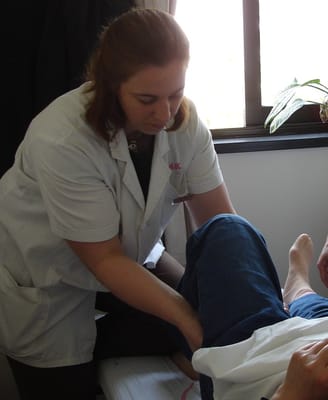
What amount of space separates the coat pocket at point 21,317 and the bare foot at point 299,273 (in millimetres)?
619

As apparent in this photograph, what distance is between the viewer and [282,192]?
7.04 feet

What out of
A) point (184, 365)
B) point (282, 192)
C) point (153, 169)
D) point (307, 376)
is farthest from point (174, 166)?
point (282, 192)

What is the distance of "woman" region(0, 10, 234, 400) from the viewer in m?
1.11

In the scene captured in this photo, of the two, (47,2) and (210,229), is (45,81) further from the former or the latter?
(210,229)

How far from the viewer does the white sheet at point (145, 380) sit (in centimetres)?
121

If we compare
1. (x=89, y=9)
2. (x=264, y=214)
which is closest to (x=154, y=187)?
(x=89, y=9)

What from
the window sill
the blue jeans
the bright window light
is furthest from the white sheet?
the bright window light

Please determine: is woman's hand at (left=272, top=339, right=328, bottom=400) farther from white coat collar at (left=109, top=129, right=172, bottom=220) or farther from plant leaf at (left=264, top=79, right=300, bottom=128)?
plant leaf at (left=264, top=79, right=300, bottom=128)

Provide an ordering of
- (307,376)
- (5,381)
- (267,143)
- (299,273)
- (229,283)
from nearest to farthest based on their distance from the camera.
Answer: (307,376) → (229,283) → (299,273) → (5,381) → (267,143)

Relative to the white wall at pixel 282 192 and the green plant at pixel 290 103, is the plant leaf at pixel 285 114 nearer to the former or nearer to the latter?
the green plant at pixel 290 103

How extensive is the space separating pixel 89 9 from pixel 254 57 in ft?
2.34

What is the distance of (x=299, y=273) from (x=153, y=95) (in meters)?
0.69

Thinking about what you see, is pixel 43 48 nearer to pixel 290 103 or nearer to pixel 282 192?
pixel 290 103

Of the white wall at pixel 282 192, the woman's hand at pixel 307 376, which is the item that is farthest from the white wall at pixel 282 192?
the woman's hand at pixel 307 376
